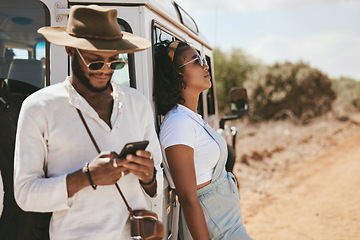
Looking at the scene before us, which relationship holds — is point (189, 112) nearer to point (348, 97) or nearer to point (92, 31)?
point (92, 31)

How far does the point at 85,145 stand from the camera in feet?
5.60

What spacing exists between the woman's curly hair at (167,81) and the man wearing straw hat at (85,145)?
0.72 metres

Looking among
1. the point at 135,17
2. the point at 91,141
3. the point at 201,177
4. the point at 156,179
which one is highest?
the point at 135,17

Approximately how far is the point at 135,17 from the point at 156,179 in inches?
39.9

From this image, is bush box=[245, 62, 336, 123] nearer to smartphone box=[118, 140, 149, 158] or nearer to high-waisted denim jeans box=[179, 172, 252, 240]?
high-waisted denim jeans box=[179, 172, 252, 240]

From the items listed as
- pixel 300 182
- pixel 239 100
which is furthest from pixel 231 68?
pixel 239 100

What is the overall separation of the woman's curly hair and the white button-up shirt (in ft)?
2.66

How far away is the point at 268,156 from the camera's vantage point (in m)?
11.3

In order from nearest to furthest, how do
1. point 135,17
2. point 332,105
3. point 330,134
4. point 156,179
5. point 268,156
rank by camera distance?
point 156,179
point 135,17
point 268,156
point 330,134
point 332,105

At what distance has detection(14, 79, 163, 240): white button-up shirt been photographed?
5.37 ft

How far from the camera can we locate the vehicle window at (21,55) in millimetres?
2381

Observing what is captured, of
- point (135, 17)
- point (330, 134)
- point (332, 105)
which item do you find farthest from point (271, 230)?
point (332, 105)

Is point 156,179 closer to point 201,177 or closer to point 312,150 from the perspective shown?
point 201,177

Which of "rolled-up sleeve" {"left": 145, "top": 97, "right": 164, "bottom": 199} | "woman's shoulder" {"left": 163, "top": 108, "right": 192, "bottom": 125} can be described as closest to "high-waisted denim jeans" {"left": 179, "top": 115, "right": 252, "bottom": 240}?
"woman's shoulder" {"left": 163, "top": 108, "right": 192, "bottom": 125}
